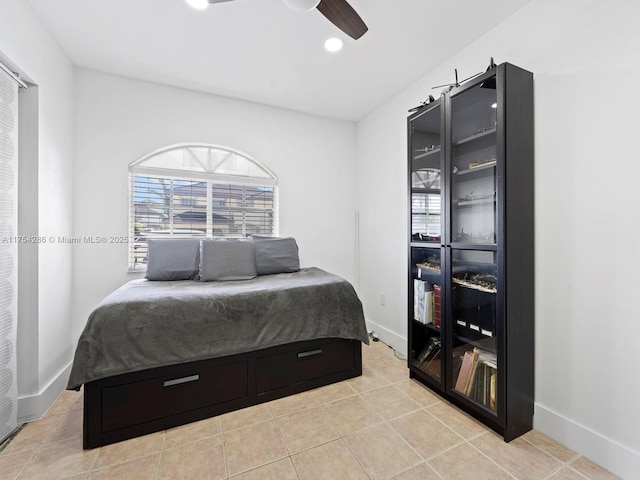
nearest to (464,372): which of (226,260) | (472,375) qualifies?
(472,375)

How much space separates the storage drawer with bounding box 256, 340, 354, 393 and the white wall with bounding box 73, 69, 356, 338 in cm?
132

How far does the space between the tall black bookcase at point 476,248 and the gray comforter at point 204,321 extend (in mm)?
594

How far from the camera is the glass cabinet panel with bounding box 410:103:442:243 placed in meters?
2.13

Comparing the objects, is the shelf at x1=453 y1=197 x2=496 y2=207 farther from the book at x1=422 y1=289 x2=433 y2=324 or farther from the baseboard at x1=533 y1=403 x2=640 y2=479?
the baseboard at x1=533 y1=403 x2=640 y2=479

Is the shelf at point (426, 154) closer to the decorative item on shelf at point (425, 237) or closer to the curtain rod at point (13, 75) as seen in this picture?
the decorative item on shelf at point (425, 237)

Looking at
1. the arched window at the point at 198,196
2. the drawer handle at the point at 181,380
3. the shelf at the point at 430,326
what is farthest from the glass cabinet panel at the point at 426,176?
the drawer handle at the point at 181,380

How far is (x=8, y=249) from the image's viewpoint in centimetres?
173

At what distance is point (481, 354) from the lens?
186 cm

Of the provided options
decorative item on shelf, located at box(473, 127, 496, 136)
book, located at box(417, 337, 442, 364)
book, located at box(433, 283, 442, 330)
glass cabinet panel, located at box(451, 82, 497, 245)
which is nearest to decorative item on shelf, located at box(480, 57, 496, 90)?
glass cabinet panel, located at box(451, 82, 497, 245)

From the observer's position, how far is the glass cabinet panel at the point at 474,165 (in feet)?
5.86

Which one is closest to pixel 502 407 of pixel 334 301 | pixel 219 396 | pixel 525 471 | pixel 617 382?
pixel 525 471

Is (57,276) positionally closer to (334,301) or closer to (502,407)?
(334,301)

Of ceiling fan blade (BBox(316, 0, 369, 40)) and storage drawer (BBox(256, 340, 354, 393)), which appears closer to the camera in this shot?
ceiling fan blade (BBox(316, 0, 369, 40))

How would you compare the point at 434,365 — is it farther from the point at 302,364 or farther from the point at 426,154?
the point at 426,154
